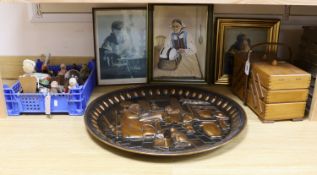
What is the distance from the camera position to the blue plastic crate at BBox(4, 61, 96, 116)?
0.98 m

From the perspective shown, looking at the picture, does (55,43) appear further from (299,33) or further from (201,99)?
(299,33)

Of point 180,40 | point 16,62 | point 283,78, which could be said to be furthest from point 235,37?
point 16,62

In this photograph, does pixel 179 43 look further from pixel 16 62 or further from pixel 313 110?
pixel 16 62

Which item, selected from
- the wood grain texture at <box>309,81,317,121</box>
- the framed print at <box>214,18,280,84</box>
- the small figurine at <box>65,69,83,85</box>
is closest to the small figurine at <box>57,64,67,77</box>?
the small figurine at <box>65,69,83,85</box>

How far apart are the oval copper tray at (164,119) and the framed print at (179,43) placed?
10cm

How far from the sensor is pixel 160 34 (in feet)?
3.91

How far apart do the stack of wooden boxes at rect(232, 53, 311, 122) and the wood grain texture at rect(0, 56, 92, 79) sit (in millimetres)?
604

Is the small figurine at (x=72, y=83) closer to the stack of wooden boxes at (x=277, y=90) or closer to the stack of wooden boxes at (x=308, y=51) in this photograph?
the stack of wooden boxes at (x=277, y=90)

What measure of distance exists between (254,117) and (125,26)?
0.52m

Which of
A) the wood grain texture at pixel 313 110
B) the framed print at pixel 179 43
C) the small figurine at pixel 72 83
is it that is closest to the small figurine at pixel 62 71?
the small figurine at pixel 72 83

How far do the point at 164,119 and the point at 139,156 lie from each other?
0.19 metres

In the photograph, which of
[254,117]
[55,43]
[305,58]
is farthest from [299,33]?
[55,43]

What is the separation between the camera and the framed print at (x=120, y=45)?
1167 mm

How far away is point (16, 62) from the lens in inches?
49.4
